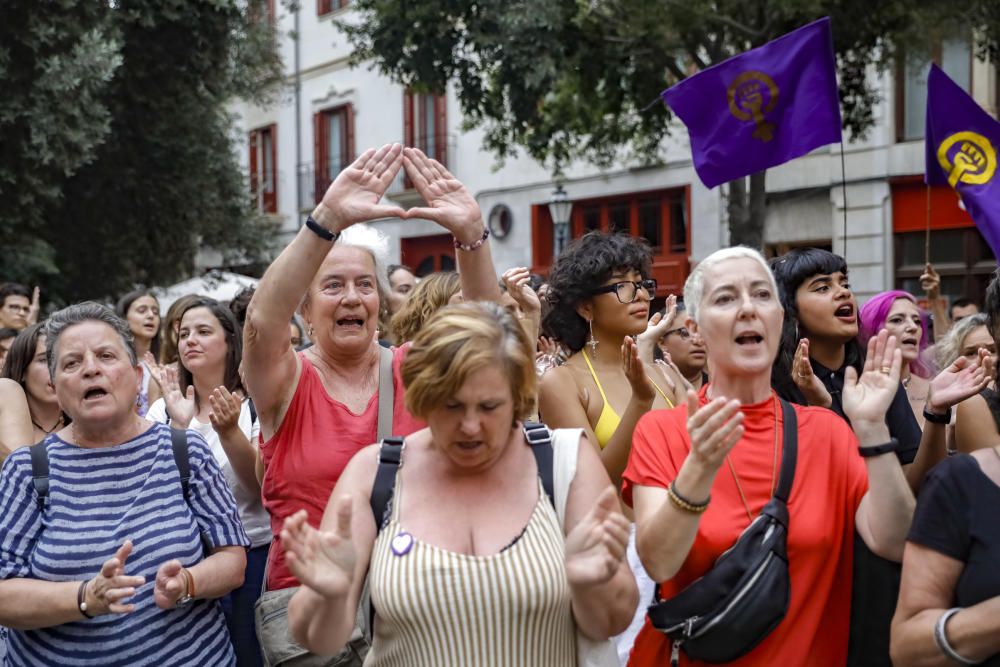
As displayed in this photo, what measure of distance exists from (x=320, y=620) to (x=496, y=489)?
0.55 meters

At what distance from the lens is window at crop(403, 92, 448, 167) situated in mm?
24922

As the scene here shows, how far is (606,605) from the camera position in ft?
9.15

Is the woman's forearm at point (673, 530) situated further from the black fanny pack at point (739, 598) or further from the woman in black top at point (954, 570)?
the woman in black top at point (954, 570)

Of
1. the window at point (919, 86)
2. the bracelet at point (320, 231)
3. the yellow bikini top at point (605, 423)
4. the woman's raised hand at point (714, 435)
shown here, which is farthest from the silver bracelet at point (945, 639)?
the window at point (919, 86)

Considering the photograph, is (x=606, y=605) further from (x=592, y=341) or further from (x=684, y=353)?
(x=684, y=353)

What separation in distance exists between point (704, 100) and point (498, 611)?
4.85 metres

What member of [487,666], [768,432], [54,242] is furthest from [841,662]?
[54,242]

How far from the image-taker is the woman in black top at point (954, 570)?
2.70 m

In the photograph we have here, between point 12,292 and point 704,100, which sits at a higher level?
point 704,100

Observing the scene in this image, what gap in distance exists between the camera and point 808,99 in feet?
22.5

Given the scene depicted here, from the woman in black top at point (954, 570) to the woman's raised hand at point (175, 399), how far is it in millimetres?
3391

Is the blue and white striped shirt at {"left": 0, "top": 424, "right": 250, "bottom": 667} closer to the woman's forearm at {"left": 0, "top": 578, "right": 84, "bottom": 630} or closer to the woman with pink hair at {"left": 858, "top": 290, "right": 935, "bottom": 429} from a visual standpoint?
the woman's forearm at {"left": 0, "top": 578, "right": 84, "bottom": 630}

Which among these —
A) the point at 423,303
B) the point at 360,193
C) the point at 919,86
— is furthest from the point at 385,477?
the point at 919,86

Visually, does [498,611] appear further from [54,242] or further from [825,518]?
[54,242]
